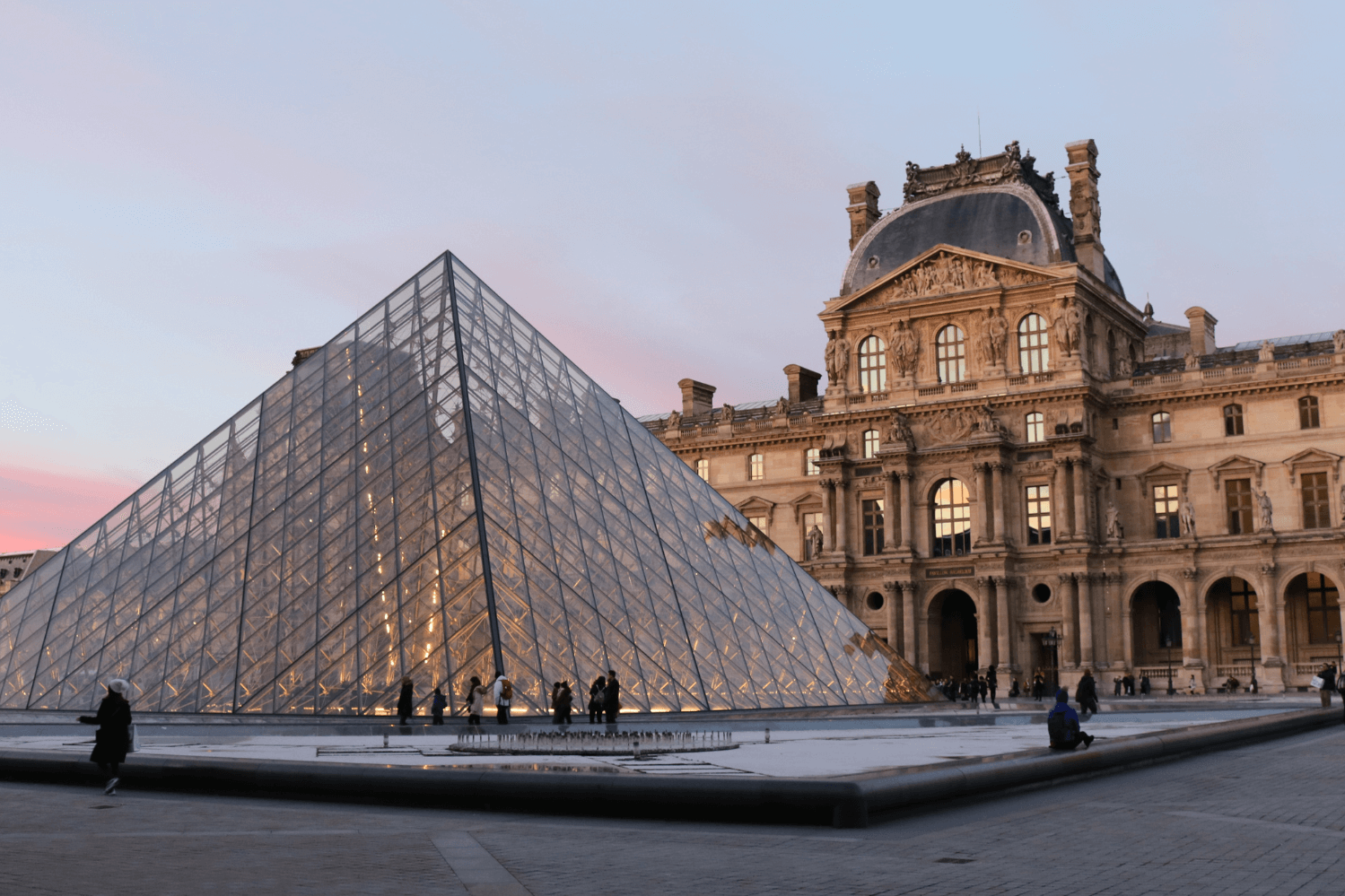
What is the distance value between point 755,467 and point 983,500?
36.0 feet

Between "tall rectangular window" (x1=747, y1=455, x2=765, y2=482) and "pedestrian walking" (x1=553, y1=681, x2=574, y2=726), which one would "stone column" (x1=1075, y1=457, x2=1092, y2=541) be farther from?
"pedestrian walking" (x1=553, y1=681, x2=574, y2=726)

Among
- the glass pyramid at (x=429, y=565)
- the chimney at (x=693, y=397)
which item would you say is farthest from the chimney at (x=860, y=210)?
the glass pyramid at (x=429, y=565)

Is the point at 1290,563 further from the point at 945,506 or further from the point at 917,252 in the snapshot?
the point at 917,252

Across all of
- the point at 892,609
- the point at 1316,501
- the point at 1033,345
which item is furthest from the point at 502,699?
the point at 1316,501

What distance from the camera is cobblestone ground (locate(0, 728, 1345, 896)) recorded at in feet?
22.7

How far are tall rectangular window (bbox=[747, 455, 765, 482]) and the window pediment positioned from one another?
1699 cm

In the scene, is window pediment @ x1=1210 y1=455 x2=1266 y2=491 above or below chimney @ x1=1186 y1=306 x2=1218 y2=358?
below

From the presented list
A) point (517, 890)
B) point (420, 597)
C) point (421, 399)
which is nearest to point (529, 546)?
point (420, 597)

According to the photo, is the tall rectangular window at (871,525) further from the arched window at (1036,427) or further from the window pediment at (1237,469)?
the window pediment at (1237,469)

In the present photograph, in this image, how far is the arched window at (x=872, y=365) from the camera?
2021 inches

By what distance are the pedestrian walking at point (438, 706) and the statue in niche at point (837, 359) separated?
3392cm

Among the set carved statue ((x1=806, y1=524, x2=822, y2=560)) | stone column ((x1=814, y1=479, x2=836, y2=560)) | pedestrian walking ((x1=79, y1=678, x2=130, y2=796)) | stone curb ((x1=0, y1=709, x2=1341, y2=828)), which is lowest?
stone curb ((x1=0, y1=709, x2=1341, y2=828))

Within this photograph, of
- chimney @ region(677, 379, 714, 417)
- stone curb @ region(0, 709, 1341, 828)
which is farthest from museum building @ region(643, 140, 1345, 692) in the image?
stone curb @ region(0, 709, 1341, 828)

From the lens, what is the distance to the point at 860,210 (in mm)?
55594
